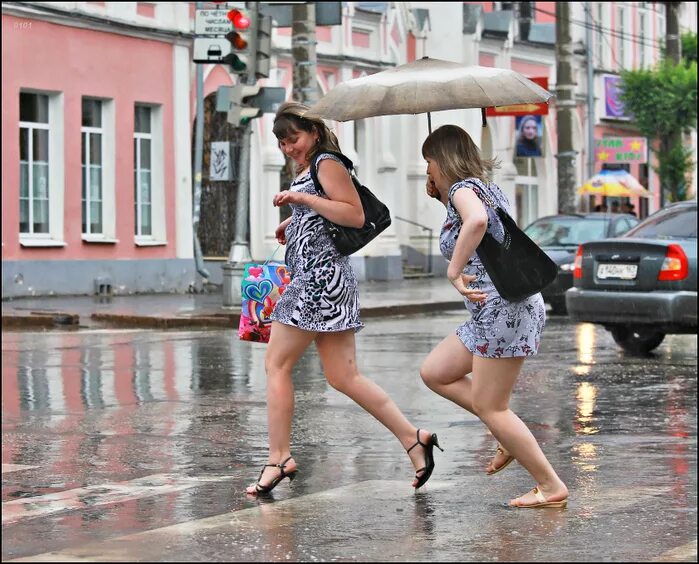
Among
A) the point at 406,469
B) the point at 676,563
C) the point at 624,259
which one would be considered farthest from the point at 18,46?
the point at 676,563

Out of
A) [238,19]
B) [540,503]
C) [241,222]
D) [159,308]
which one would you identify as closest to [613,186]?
[159,308]

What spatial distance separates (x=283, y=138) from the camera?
8297mm

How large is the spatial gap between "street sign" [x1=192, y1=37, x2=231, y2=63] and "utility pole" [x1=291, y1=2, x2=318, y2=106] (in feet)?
7.08

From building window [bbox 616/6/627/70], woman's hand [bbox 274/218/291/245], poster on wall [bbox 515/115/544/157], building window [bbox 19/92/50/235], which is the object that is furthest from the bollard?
building window [bbox 616/6/627/70]

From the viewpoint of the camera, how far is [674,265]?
52.5 feet

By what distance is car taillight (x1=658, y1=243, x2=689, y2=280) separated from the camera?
52.4 ft

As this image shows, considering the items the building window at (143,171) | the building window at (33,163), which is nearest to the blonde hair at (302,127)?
the building window at (33,163)

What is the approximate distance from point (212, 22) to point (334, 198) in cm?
1443

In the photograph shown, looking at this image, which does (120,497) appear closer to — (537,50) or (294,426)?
(294,426)

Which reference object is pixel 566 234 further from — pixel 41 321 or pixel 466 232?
pixel 466 232

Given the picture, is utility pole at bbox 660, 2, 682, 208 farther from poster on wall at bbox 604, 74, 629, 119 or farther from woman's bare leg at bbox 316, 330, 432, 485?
woman's bare leg at bbox 316, 330, 432, 485

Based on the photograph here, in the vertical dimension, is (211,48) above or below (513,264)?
above

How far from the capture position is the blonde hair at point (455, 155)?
7.68 metres

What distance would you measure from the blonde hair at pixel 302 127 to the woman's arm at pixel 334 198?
151 millimetres
